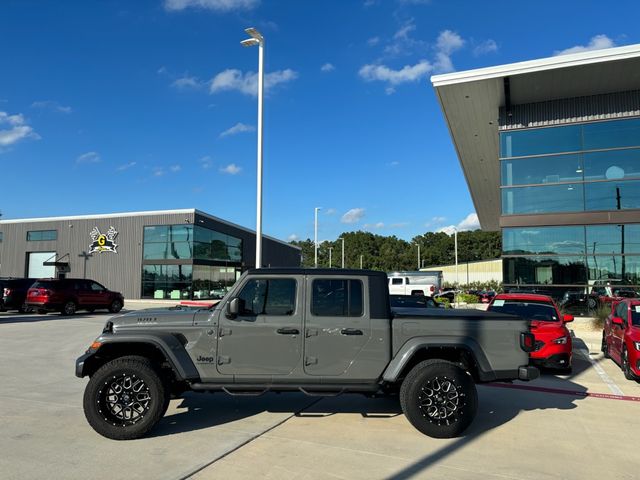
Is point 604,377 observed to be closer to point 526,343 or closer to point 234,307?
point 526,343

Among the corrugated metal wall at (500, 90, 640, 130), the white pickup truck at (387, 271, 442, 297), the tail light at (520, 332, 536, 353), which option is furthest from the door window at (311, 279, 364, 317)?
the white pickup truck at (387, 271, 442, 297)

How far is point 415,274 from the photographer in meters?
41.2

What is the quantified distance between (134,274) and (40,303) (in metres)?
20.8

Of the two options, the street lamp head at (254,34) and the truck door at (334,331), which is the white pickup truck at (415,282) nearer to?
the street lamp head at (254,34)

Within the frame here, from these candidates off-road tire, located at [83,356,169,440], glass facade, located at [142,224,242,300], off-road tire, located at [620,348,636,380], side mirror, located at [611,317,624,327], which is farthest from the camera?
glass facade, located at [142,224,242,300]

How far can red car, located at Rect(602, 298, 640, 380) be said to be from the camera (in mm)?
8641

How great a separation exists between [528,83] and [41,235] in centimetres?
4386

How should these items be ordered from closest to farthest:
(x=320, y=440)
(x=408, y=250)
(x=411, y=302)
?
(x=320, y=440), (x=411, y=302), (x=408, y=250)

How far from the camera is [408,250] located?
12375 centimetres

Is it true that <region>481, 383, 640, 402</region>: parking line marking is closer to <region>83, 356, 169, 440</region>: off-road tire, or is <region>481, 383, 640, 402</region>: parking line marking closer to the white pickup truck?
<region>83, 356, 169, 440</region>: off-road tire

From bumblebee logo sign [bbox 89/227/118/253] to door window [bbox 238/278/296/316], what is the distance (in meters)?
40.7

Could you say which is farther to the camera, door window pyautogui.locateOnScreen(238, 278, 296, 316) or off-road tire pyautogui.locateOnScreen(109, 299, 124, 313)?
off-road tire pyautogui.locateOnScreen(109, 299, 124, 313)

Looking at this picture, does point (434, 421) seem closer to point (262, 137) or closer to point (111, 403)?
point (111, 403)

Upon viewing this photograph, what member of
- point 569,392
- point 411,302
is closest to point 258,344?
point 569,392
